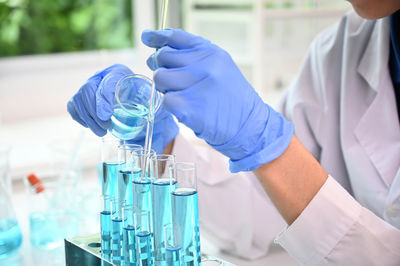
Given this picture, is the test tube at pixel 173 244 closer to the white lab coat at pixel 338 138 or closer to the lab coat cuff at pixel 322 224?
the lab coat cuff at pixel 322 224

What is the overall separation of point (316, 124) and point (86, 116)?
852 millimetres

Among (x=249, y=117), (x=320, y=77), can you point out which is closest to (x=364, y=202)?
(x=320, y=77)

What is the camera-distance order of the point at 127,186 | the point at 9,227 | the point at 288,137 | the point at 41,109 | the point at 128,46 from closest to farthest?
the point at 127,186 < the point at 288,137 < the point at 9,227 < the point at 41,109 < the point at 128,46

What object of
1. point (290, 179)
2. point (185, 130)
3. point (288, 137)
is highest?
point (288, 137)

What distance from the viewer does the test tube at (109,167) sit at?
1306 mm

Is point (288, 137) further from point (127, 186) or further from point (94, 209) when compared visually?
point (94, 209)

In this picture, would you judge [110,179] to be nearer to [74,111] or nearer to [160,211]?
[160,211]

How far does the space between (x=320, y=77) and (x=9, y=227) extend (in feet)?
3.78

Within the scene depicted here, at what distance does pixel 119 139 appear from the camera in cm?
138

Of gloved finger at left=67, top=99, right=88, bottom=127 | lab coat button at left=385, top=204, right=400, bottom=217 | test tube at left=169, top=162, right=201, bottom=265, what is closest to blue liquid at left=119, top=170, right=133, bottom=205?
test tube at left=169, top=162, right=201, bottom=265

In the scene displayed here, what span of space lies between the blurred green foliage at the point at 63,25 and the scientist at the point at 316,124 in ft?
6.32

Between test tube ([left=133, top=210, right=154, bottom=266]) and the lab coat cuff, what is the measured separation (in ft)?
1.22

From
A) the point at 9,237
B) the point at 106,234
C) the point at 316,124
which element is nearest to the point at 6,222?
the point at 9,237

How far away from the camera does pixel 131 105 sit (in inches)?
52.5
